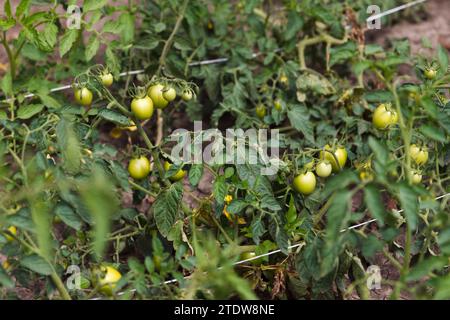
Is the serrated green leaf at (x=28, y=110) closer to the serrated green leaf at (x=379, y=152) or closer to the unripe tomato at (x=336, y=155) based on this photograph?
the unripe tomato at (x=336, y=155)

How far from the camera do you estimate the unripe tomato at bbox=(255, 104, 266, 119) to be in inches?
85.1

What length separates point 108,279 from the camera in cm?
142

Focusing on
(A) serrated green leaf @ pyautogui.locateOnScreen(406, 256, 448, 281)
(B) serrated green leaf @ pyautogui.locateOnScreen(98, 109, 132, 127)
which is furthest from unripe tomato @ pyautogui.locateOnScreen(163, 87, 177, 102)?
(A) serrated green leaf @ pyautogui.locateOnScreen(406, 256, 448, 281)

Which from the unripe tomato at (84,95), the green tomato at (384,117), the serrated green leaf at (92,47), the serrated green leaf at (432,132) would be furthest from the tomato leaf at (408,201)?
the serrated green leaf at (92,47)

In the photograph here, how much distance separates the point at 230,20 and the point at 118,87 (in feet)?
1.72

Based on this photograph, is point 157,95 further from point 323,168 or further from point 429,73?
point 429,73

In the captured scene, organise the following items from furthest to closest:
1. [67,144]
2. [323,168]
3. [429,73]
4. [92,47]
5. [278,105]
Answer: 1. [278,105]
2. [92,47]
3. [429,73]
4. [323,168]
5. [67,144]

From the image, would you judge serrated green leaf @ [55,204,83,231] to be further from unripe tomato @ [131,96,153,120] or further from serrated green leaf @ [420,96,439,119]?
serrated green leaf @ [420,96,439,119]

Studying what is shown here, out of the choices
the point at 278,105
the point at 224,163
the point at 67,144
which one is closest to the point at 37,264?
the point at 67,144

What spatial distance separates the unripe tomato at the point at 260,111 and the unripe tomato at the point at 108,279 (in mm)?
907

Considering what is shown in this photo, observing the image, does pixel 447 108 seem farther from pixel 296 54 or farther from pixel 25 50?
pixel 25 50

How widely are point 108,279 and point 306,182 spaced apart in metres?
0.56

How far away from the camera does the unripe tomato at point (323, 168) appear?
164 centimetres

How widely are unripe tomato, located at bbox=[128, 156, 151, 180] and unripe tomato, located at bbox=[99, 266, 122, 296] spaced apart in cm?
32
